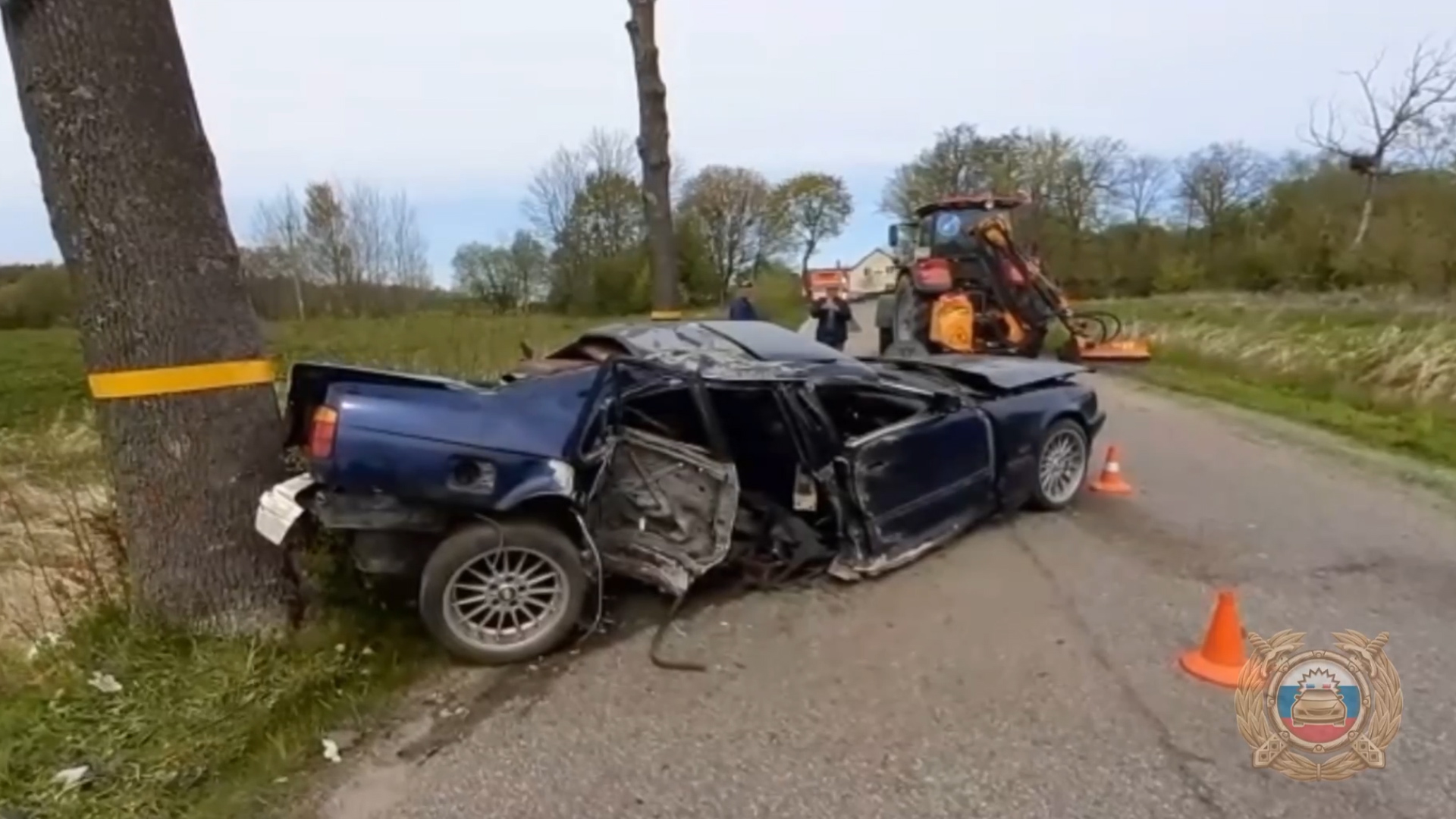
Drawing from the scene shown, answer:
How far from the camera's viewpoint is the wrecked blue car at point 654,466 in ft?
12.1

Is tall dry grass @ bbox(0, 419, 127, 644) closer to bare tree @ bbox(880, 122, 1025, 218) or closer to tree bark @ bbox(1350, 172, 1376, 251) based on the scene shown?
tree bark @ bbox(1350, 172, 1376, 251)

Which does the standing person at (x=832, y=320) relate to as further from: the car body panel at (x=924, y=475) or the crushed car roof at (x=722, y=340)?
the car body panel at (x=924, y=475)

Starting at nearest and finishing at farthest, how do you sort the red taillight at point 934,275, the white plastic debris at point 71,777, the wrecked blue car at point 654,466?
the white plastic debris at point 71,777
the wrecked blue car at point 654,466
the red taillight at point 934,275

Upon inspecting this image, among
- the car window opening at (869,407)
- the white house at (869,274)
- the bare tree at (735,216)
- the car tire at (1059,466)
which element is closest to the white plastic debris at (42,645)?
the car window opening at (869,407)

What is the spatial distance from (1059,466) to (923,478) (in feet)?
5.01

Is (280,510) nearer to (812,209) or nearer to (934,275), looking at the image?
(934,275)

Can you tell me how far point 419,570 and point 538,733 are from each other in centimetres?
96

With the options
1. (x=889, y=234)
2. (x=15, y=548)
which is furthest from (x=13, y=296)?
(x=15, y=548)

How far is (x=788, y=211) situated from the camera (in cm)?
6262

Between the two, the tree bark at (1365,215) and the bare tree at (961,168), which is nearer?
the tree bark at (1365,215)

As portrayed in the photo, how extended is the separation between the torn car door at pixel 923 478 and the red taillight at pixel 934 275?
8151 mm

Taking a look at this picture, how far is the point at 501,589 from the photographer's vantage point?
3.90 meters

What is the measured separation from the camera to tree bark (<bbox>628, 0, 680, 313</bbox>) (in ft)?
33.9

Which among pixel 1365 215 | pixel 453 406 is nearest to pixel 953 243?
pixel 453 406
